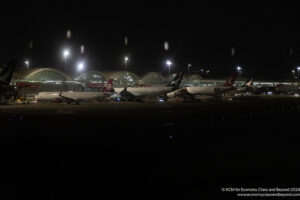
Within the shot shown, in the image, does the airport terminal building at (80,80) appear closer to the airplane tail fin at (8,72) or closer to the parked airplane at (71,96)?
the parked airplane at (71,96)

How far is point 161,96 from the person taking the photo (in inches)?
2328

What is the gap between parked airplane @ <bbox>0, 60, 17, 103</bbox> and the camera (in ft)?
154

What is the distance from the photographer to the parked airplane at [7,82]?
154ft

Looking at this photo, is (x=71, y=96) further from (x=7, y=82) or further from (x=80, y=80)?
(x=80, y=80)

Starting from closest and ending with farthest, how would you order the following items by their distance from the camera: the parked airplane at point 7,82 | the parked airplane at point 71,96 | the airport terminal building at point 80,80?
the parked airplane at point 7,82
the parked airplane at point 71,96
the airport terminal building at point 80,80

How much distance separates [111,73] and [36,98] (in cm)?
5135

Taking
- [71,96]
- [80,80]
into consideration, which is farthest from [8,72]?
[80,80]

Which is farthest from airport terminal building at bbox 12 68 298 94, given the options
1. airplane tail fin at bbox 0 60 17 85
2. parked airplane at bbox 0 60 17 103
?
airplane tail fin at bbox 0 60 17 85

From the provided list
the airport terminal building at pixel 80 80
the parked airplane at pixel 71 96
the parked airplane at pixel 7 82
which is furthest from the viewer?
the airport terminal building at pixel 80 80

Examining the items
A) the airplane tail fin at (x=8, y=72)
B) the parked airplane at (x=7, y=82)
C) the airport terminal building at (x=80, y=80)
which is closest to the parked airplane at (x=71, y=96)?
the parked airplane at (x=7, y=82)

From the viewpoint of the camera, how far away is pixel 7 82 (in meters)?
47.2

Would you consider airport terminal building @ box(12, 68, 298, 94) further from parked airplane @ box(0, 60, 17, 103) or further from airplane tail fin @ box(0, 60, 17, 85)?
airplane tail fin @ box(0, 60, 17, 85)

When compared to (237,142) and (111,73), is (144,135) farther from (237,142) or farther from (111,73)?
(111,73)

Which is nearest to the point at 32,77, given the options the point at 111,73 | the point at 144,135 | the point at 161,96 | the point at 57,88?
the point at 57,88
